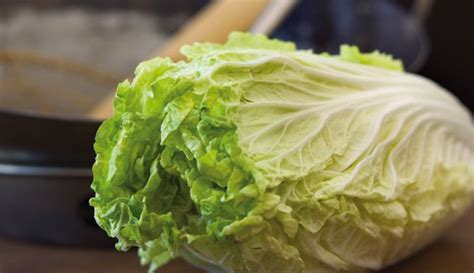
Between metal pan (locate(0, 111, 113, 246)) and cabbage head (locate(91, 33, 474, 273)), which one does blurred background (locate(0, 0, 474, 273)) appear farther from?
cabbage head (locate(91, 33, 474, 273))

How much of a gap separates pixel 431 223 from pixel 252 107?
0.42 meters

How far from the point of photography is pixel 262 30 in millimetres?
1516

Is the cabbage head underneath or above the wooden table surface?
above

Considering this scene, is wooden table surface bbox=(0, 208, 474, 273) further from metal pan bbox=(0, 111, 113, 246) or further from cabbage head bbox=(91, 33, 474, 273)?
cabbage head bbox=(91, 33, 474, 273)

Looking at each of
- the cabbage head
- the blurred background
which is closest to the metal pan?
the blurred background

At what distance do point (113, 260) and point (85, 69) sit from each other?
649 mm

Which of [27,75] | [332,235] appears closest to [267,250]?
[332,235]

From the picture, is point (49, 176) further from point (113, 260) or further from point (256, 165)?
point (256, 165)

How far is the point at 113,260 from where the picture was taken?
1210 millimetres

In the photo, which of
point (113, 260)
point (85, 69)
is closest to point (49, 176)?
point (113, 260)

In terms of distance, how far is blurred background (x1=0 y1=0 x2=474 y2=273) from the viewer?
47.1 inches

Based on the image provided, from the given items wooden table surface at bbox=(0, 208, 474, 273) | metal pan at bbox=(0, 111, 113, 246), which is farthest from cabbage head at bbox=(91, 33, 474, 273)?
metal pan at bbox=(0, 111, 113, 246)

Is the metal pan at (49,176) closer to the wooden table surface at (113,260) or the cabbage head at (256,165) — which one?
the wooden table surface at (113,260)

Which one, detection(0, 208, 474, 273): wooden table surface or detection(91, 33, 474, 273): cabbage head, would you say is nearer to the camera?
detection(91, 33, 474, 273): cabbage head
